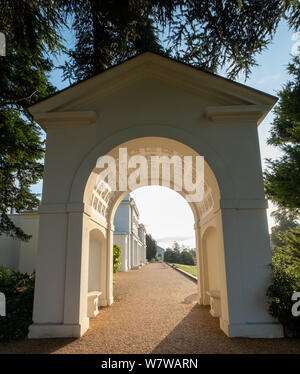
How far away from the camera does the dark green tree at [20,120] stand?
26.1 feet

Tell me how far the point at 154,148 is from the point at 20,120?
5944mm

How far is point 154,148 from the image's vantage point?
23.1 ft

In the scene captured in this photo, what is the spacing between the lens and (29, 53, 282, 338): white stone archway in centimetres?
529

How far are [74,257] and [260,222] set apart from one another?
415 centimetres

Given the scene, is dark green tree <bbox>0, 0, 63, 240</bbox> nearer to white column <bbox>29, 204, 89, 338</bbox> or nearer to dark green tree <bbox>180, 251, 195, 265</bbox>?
white column <bbox>29, 204, 89, 338</bbox>

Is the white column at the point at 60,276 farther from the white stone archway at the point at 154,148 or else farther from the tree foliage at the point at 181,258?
the tree foliage at the point at 181,258

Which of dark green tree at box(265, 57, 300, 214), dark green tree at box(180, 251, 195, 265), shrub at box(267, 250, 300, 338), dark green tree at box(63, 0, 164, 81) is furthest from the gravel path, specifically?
dark green tree at box(180, 251, 195, 265)

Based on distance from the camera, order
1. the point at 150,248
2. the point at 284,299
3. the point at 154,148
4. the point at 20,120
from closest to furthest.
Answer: the point at 284,299
the point at 154,148
the point at 20,120
the point at 150,248

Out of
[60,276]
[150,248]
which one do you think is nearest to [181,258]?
[150,248]

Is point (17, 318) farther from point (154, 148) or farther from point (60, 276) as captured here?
point (154, 148)

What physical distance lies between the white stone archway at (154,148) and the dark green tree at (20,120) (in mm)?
2640

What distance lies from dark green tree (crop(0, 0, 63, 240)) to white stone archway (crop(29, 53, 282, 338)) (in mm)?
2640

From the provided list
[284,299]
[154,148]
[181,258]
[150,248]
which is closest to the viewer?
[284,299]
